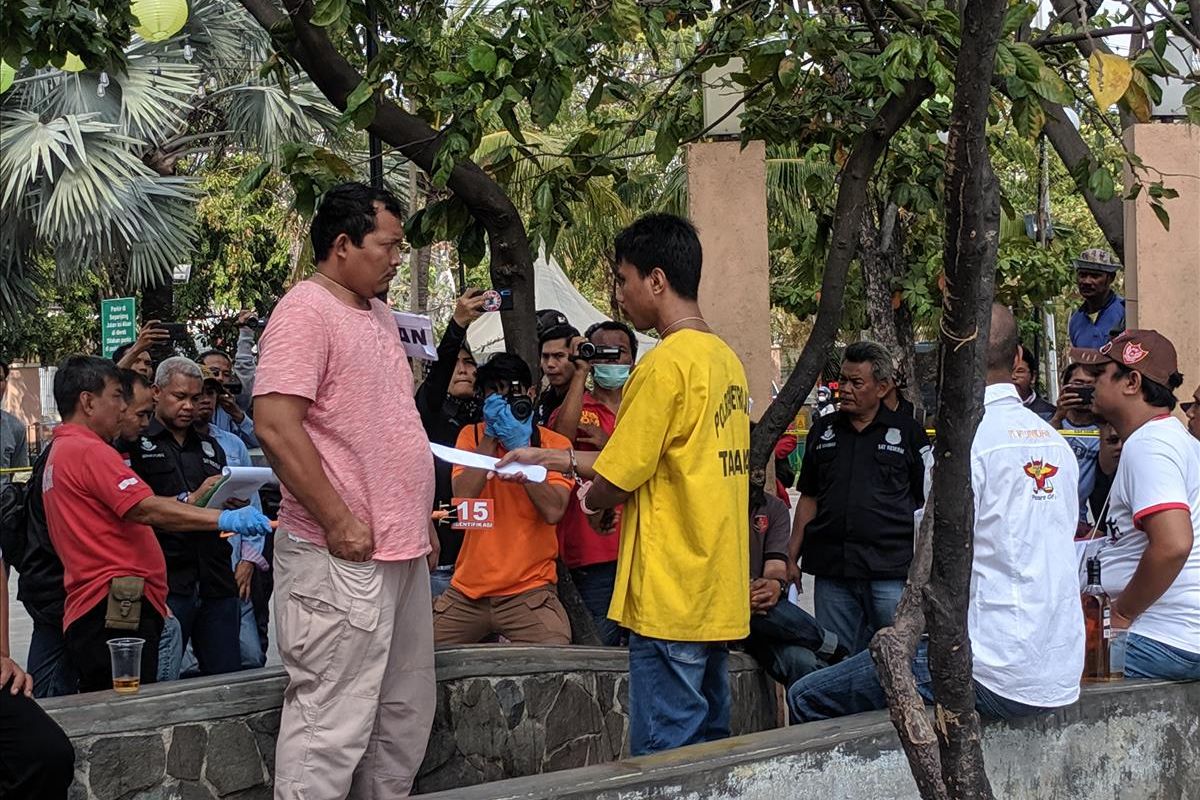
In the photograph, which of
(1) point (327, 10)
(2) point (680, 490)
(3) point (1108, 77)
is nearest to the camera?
(3) point (1108, 77)

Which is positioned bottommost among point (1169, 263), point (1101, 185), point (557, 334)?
point (557, 334)

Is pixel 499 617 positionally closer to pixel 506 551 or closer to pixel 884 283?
pixel 506 551

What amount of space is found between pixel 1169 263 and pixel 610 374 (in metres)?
4.09

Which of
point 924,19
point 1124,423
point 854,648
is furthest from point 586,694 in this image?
point 924,19

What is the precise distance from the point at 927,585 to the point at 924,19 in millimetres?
3562

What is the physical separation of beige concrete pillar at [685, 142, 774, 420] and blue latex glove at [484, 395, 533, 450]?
2573mm

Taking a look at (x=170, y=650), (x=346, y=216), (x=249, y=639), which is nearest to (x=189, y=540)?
(x=170, y=650)

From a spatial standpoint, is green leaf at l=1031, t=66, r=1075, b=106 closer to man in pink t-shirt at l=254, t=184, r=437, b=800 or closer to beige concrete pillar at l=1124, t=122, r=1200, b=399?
man in pink t-shirt at l=254, t=184, r=437, b=800

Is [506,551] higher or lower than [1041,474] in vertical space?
lower

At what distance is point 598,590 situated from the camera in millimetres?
6879

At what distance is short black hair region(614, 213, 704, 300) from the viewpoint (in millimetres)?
4621

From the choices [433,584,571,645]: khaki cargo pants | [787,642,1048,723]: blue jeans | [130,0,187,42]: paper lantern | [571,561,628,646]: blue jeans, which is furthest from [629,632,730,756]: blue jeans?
[130,0,187,42]: paper lantern

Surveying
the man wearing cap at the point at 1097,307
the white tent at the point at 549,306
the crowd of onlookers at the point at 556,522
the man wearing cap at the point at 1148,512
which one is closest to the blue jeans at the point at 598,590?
the crowd of onlookers at the point at 556,522

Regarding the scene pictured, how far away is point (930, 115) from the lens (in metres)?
7.39
